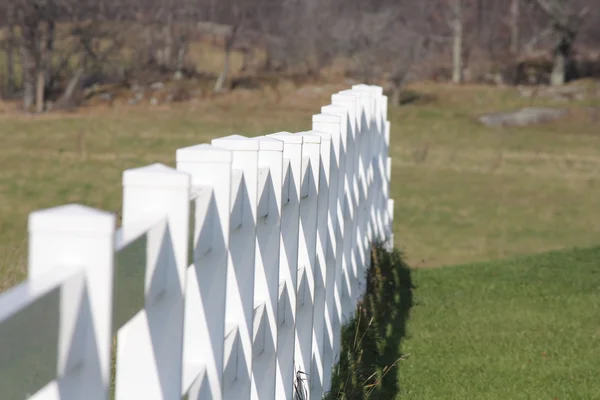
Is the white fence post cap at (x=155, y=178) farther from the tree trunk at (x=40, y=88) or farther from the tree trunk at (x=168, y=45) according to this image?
the tree trunk at (x=168, y=45)

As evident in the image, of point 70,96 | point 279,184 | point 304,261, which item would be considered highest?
point 279,184

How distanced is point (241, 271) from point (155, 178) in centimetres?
104

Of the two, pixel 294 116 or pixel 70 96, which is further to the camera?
pixel 70 96

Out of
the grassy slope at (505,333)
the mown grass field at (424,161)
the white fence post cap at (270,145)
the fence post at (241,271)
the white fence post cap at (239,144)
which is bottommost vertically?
the mown grass field at (424,161)

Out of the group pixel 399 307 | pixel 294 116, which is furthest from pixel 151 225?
pixel 294 116

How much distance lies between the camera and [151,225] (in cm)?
194

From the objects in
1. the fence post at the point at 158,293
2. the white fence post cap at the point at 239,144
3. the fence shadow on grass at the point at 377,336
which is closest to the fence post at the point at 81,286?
the fence post at the point at 158,293

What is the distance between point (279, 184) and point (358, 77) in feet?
125

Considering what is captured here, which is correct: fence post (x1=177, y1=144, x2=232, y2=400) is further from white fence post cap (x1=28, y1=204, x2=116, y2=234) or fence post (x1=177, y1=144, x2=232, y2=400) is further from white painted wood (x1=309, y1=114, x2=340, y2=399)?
white painted wood (x1=309, y1=114, x2=340, y2=399)

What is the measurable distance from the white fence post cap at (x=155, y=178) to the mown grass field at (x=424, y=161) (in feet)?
14.9

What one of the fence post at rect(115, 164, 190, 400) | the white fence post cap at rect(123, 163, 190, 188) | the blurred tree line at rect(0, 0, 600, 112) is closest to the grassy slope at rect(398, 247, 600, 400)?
the fence post at rect(115, 164, 190, 400)

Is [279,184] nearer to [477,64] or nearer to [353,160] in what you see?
[353,160]

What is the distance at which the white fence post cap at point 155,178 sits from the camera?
1.95 meters

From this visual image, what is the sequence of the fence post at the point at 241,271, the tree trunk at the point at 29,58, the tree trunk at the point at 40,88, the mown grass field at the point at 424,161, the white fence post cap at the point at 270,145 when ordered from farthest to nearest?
the tree trunk at the point at 29,58, the tree trunk at the point at 40,88, the mown grass field at the point at 424,161, the white fence post cap at the point at 270,145, the fence post at the point at 241,271
